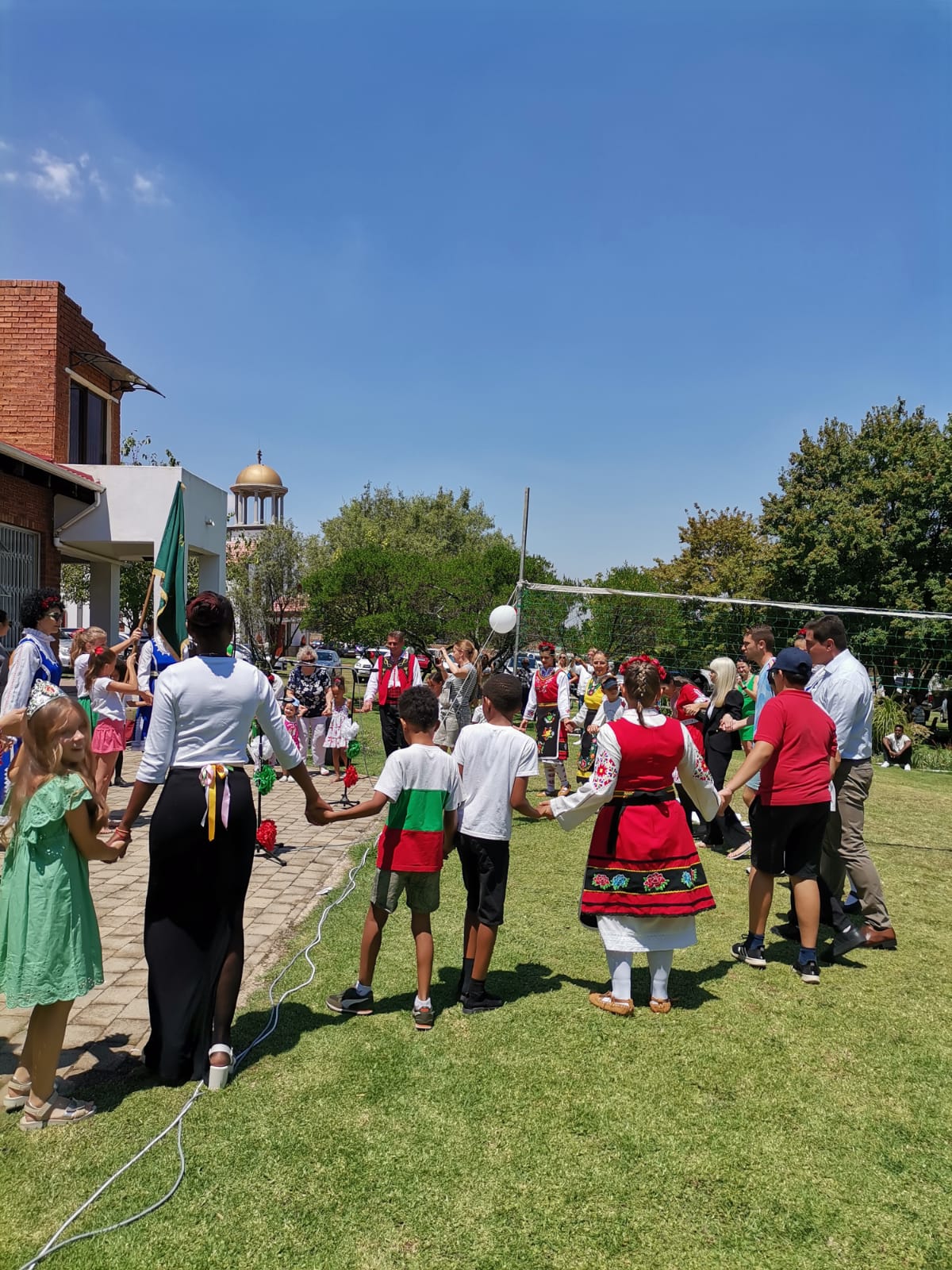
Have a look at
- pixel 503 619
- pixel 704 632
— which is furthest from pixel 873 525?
pixel 503 619

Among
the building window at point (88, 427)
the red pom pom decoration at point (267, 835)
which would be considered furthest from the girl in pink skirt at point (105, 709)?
the building window at point (88, 427)

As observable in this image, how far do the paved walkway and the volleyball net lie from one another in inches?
485

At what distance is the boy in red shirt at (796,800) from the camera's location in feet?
16.0

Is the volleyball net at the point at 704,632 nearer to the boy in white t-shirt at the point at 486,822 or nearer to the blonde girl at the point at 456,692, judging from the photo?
the blonde girl at the point at 456,692

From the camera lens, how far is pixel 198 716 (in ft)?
11.4

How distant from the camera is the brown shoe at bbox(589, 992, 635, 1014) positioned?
14.1ft

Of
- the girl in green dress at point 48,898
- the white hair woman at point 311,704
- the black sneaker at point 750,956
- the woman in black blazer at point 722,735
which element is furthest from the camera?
the white hair woman at point 311,704

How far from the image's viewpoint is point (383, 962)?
4926mm

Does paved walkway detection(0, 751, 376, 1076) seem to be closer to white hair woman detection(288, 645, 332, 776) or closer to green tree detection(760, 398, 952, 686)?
white hair woman detection(288, 645, 332, 776)

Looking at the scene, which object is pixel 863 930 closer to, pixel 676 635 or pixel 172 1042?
pixel 172 1042

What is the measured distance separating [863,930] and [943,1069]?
1.72 m

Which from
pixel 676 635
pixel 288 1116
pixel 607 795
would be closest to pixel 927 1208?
pixel 607 795

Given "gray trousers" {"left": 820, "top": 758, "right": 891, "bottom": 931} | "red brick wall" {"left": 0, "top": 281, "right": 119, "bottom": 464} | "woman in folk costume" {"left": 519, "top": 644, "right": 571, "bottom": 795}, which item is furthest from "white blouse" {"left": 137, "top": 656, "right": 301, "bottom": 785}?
"red brick wall" {"left": 0, "top": 281, "right": 119, "bottom": 464}

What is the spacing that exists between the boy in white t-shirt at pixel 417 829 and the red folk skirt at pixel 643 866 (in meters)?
0.79
